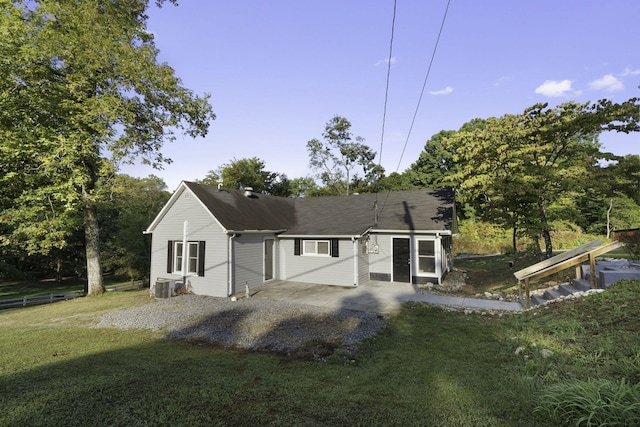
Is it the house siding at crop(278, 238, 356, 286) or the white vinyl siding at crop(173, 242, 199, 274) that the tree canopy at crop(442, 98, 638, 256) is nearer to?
the house siding at crop(278, 238, 356, 286)

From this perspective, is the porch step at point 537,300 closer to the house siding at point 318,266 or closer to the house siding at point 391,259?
the house siding at point 391,259

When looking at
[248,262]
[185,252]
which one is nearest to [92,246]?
[185,252]

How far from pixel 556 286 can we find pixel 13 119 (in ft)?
76.0

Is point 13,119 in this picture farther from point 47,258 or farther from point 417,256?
point 47,258

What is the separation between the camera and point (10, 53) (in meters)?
12.2

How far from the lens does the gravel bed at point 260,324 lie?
23.0 feet

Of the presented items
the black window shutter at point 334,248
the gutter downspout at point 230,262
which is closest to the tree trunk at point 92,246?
the gutter downspout at point 230,262

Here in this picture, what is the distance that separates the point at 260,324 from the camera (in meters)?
8.47

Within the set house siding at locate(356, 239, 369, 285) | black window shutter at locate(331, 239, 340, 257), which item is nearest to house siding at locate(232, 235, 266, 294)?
black window shutter at locate(331, 239, 340, 257)

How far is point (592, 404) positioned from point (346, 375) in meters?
3.31

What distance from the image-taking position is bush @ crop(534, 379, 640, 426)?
3.04 meters

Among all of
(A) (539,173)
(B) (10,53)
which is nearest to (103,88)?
(B) (10,53)

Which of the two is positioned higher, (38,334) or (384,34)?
(384,34)

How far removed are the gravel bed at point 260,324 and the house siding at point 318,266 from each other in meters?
4.43
